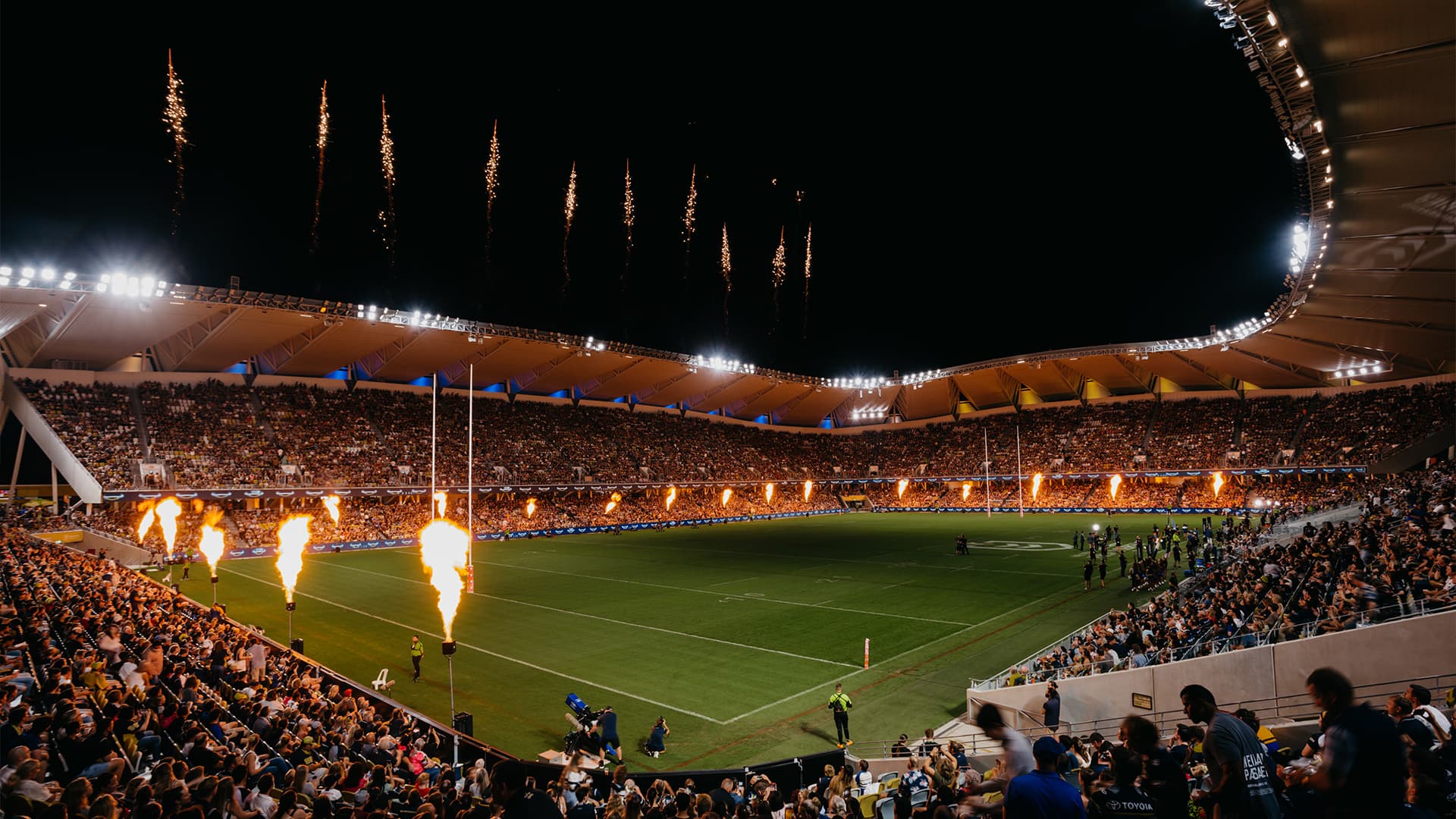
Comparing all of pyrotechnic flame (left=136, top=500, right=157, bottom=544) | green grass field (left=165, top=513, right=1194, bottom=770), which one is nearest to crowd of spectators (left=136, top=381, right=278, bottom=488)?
Result: pyrotechnic flame (left=136, top=500, right=157, bottom=544)

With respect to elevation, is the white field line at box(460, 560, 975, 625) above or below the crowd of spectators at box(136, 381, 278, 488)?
below

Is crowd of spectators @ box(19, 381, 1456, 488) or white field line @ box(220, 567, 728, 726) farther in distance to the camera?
crowd of spectators @ box(19, 381, 1456, 488)

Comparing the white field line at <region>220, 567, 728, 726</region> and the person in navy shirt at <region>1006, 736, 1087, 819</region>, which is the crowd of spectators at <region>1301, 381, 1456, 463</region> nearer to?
the white field line at <region>220, 567, 728, 726</region>

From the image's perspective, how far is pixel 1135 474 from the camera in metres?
65.0

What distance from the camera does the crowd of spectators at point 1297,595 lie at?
40.2ft

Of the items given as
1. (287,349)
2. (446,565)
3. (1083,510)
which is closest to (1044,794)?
(446,565)

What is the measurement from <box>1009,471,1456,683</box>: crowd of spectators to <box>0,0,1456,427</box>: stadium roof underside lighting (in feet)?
28.0

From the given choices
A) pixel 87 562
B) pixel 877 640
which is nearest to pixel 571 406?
pixel 87 562

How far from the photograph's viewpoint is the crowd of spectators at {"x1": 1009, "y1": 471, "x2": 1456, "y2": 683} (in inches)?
482

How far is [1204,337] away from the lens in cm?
5753

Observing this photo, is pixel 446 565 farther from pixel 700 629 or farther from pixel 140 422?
pixel 140 422

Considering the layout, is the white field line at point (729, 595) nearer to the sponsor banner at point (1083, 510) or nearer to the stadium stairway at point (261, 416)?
the stadium stairway at point (261, 416)

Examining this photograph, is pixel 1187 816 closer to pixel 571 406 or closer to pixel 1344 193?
pixel 1344 193

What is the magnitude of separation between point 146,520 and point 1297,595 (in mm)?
44864
